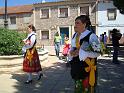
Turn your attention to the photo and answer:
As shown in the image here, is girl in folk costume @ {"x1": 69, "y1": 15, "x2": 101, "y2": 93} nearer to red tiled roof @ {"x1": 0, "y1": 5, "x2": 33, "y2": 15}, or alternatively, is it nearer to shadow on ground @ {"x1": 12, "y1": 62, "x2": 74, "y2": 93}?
shadow on ground @ {"x1": 12, "y1": 62, "x2": 74, "y2": 93}

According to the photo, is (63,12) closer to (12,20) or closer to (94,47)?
(12,20)

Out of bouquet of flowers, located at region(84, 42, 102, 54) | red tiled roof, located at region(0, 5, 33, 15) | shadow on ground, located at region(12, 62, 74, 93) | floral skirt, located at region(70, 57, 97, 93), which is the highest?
red tiled roof, located at region(0, 5, 33, 15)

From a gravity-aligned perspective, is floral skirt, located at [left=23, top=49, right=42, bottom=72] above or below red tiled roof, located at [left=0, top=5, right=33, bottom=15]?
below

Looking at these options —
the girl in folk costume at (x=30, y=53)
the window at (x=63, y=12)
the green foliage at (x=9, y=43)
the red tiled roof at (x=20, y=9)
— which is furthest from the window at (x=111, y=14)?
the girl in folk costume at (x=30, y=53)

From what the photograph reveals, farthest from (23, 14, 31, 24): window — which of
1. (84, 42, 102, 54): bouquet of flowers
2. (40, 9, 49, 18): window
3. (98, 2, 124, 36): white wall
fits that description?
(84, 42, 102, 54): bouquet of flowers

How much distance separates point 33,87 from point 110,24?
112 ft

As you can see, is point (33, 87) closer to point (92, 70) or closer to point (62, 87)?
point (62, 87)

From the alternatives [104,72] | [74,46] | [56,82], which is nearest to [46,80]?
[56,82]

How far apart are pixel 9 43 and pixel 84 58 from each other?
7103 mm

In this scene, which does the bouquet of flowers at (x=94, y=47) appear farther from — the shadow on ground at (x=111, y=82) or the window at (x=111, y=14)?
the window at (x=111, y=14)

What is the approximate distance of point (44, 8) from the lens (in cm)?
4666

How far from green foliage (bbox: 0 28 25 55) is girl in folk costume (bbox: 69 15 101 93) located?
6.81 m

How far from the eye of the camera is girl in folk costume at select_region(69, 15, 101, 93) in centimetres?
590

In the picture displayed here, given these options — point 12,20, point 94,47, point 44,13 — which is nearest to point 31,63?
point 94,47
